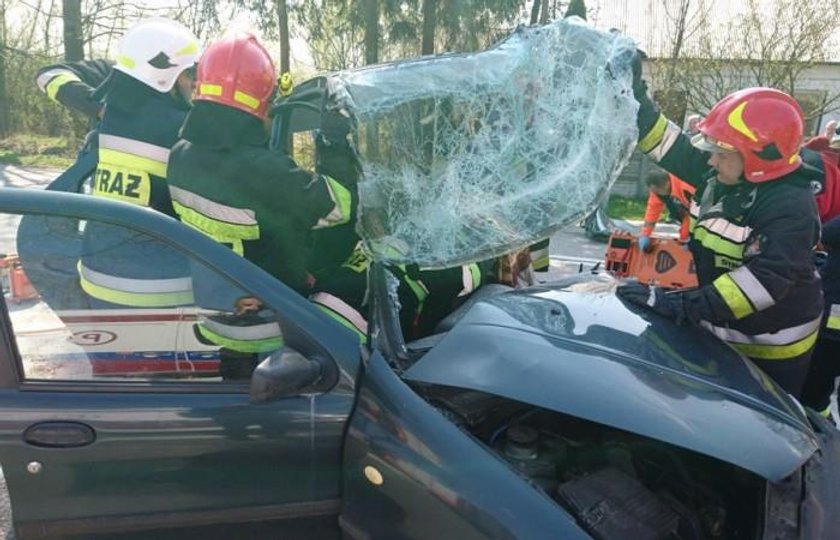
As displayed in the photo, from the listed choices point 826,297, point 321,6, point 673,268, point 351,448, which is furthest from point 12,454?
point 321,6

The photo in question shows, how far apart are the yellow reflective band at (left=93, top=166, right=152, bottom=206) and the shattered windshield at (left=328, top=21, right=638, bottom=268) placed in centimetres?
90

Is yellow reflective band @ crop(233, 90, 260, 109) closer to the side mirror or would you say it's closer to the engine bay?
the side mirror

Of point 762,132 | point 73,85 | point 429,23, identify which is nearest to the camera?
point 762,132

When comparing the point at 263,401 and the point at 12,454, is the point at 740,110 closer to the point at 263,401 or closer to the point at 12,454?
the point at 263,401

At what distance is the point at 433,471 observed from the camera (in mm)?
1515

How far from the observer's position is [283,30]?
13.8 metres

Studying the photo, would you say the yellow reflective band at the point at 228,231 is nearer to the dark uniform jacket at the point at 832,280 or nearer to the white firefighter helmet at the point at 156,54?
the white firefighter helmet at the point at 156,54

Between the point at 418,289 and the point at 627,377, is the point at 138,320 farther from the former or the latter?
the point at 627,377

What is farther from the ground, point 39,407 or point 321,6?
point 321,6

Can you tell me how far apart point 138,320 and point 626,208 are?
1362 centimetres

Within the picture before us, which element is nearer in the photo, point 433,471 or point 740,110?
point 433,471

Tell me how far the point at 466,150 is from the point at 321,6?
13.2m

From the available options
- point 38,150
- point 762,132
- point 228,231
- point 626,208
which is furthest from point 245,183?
point 38,150

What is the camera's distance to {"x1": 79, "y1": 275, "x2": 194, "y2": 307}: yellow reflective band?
1.74 metres
